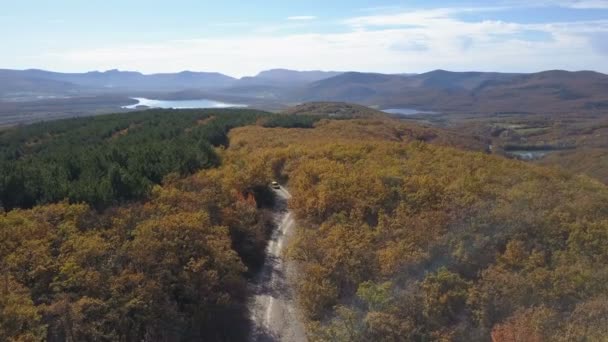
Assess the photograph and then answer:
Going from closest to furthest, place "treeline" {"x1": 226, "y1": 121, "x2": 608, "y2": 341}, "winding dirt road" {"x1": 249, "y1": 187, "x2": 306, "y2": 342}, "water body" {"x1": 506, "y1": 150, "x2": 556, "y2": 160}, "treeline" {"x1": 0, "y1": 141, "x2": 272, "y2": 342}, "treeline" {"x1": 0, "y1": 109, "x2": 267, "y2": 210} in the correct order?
"treeline" {"x1": 0, "y1": 141, "x2": 272, "y2": 342}
"treeline" {"x1": 226, "y1": 121, "x2": 608, "y2": 341}
"winding dirt road" {"x1": 249, "y1": 187, "x2": 306, "y2": 342}
"treeline" {"x1": 0, "y1": 109, "x2": 267, "y2": 210}
"water body" {"x1": 506, "y1": 150, "x2": 556, "y2": 160}

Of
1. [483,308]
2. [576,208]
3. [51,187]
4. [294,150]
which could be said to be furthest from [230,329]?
[294,150]

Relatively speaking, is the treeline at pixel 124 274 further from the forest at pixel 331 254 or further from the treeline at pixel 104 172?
the treeline at pixel 104 172

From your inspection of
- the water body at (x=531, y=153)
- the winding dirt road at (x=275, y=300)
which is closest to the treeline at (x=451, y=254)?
the winding dirt road at (x=275, y=300)

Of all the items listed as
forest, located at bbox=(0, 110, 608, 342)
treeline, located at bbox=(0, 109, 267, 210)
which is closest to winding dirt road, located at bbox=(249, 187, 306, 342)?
forest, located at bbox=(0, 110, 608, 342)

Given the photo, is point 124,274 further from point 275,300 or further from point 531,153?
point 531,153

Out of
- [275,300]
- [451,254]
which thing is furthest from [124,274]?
[451,254]

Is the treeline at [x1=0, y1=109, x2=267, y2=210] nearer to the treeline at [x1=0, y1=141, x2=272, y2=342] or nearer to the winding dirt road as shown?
the treeline at [x1=0, y1=141, x2=272, y2=342]
